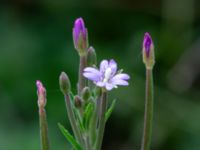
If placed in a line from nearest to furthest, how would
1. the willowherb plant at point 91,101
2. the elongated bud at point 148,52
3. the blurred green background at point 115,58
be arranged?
the willowherb plant at point 91,101 → the elongated bud at point 148,52 → the blurred green background at point 115,58

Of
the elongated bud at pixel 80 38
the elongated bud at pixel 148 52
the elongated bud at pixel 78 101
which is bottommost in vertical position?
the elongated bud at pixel 78 101

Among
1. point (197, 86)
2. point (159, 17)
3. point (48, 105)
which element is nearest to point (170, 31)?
point (159, 17)

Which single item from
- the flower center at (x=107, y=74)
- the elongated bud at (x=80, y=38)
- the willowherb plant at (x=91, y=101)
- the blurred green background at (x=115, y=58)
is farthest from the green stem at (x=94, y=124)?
the blurred green background at (x=115, y=58)

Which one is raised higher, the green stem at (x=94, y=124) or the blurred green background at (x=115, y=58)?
the blurred green background at (x=115, y=58)

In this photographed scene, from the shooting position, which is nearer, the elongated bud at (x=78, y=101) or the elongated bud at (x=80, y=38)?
the elongated bud at (x=78, y=101)

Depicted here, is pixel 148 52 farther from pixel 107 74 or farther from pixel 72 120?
pixel 72 120

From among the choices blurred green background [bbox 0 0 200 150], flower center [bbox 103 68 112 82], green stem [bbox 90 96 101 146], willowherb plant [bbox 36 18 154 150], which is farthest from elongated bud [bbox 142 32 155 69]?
blurred green background [bbox 0 0 200 150]

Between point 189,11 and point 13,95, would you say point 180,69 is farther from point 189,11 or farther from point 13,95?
point 13,95

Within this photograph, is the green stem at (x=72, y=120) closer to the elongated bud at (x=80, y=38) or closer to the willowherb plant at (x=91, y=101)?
the willowherb plant at (x=91, y=101)
